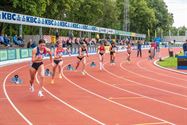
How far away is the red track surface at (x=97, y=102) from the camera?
36.7 feet

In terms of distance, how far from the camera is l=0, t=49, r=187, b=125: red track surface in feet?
36.7

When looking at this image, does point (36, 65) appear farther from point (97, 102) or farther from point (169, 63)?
point (169, 63)

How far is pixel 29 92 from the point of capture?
16375mm

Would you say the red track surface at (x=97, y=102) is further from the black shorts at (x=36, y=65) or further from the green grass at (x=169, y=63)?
the green grass at (x=169, y=63)

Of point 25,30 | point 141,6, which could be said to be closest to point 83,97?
point 25,30

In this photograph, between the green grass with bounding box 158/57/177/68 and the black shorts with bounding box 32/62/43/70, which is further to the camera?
the green grass with bounding box 158/57/177/68

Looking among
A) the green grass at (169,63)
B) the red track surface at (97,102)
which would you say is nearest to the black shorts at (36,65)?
the red track surface at (97,102)

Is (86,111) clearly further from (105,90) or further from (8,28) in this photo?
(8,28)

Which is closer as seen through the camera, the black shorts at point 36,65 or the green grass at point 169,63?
the black shorts at point 36,65

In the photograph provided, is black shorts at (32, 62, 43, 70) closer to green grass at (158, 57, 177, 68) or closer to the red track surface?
the red track surface

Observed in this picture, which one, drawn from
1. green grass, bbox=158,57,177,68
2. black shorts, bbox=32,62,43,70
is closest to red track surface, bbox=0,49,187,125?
black shorts, bbox=32,62,43,70

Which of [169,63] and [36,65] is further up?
[36,65]

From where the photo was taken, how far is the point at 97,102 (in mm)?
14227

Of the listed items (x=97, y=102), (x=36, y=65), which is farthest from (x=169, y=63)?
(x=36, y=65)
